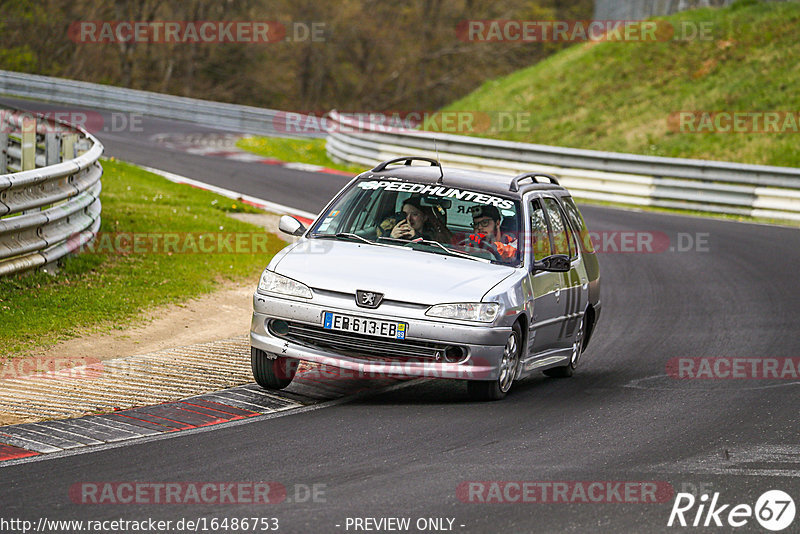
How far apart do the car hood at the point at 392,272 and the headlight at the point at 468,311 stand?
42 mm

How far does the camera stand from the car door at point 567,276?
31.4ft

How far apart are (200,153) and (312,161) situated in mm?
3173

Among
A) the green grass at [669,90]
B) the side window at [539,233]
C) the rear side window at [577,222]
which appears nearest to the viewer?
the side window at [539,233]

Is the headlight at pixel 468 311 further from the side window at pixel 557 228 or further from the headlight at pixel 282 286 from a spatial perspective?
the side window at pixel 557 228

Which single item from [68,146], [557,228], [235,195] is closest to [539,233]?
[557,228]

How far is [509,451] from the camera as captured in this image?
6871mm

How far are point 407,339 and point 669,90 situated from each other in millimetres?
27159

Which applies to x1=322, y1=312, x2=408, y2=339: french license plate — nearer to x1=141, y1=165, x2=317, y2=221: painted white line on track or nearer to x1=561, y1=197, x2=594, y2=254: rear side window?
x1=561, y1=197, x2=594, y2=254: rear side window

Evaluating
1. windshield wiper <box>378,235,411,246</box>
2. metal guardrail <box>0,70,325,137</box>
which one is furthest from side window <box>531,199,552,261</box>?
metal guardrail <box>0,70,325,137</box>

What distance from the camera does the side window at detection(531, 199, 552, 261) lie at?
9073mm

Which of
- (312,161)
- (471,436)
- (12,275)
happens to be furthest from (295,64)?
(471,436)

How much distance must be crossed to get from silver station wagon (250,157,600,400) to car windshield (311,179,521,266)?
0.01 metres

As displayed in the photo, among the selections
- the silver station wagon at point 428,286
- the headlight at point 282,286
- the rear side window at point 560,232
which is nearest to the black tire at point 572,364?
the silver station wagon at point 428,286

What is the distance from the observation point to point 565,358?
9.81m
